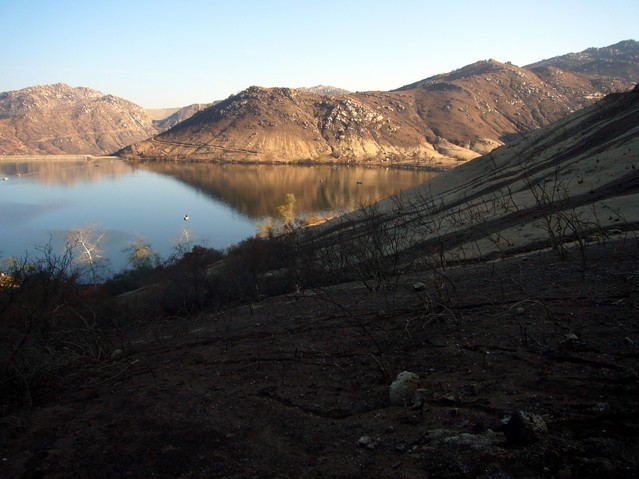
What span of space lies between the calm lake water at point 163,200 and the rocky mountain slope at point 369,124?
2772cm

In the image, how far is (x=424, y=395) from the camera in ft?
15.1

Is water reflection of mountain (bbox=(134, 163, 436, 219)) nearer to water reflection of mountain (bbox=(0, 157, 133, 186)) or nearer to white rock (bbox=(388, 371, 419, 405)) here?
water reflection of mountain (bbox=(0, 157, 133, 186))

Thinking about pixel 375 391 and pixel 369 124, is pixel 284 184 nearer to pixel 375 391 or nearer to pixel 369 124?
pixel 375 391

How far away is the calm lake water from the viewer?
50.3m

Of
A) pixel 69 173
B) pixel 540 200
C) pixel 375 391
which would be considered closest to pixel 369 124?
pixel 69 173

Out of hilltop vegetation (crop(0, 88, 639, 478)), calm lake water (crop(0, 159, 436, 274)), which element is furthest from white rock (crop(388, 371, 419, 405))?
calm lake water (crop(0, 159, 436, 274))

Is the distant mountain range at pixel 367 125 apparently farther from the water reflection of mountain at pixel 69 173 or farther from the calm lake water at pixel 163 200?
the calm lake water at pixel 163 200

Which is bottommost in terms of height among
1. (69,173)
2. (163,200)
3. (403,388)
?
(163,200)

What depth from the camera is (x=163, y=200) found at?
74250 mm

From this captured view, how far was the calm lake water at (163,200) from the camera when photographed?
5031 centimetres

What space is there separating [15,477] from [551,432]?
4647mm

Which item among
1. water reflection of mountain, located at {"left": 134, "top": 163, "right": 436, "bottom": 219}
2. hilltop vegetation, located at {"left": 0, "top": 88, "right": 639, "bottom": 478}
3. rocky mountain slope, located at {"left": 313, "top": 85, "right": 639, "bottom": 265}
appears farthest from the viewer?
water reflection of mountain, located at {"left": 134, "top": 163, "right": 436, "bottom": 219}

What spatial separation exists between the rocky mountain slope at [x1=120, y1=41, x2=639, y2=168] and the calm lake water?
27.7 metres

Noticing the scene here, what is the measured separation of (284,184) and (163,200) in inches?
928
